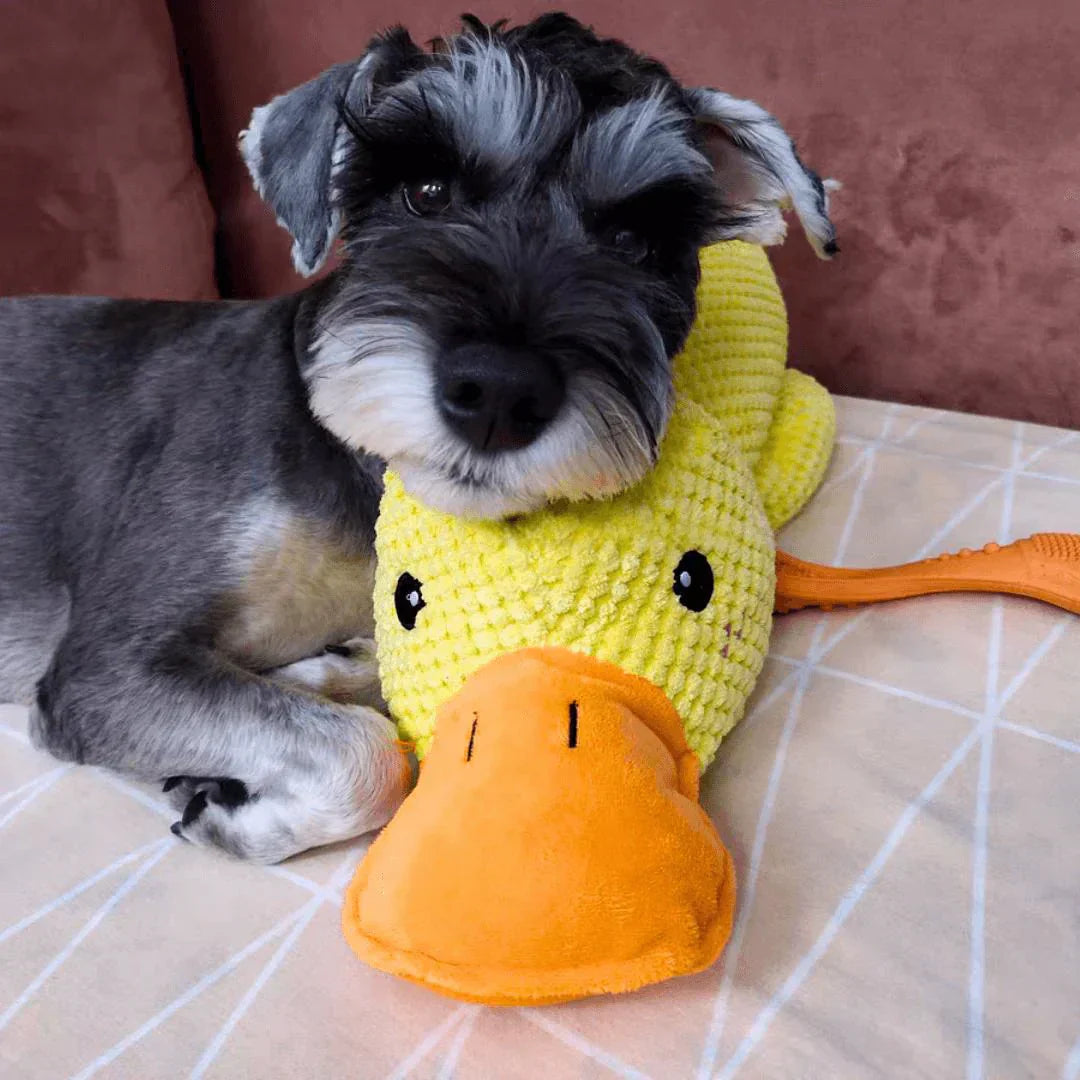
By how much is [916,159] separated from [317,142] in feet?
4.49

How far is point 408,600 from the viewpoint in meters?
1.22

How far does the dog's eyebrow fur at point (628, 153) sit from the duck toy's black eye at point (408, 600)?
0.58m

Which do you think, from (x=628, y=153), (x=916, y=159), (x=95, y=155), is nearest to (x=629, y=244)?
(x=628, y=153)

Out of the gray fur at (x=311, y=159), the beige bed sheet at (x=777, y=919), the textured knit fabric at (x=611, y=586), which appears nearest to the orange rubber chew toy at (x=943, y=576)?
the beige bed sheet at (x=777, y=919)

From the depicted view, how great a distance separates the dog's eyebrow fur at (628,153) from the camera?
1304mm

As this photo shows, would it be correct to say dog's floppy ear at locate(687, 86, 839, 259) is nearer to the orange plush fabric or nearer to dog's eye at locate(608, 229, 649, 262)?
dog's eye at locate(608, 229, 649, 262)

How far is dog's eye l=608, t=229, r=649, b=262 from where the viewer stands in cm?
138

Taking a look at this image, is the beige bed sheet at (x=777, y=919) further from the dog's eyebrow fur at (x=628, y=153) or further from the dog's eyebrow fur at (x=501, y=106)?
the dog's eyebrow fur at (x=501, y=106)

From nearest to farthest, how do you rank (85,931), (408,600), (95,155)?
(85,931) → (408,600) → (95,155)

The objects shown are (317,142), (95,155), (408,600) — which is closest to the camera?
(408,600)

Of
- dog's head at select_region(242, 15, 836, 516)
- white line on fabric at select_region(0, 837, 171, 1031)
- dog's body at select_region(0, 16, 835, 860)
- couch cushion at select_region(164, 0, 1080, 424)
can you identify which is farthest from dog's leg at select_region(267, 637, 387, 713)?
couch cushion at select_region(164, 0, 1080, 424)

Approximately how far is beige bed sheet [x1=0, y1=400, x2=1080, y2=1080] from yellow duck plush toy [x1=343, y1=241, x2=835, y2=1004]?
7 centimetres

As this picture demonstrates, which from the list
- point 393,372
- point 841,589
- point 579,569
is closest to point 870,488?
point 841,589

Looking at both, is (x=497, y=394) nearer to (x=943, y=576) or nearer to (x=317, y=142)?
(x=317, y=142)
